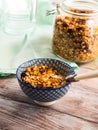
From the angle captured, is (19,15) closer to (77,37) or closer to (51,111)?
(77,37)

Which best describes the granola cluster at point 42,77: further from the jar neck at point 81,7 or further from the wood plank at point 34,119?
the jar neck at point 81,7

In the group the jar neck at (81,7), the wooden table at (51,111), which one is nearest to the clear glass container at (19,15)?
the jar neck at (81,7)

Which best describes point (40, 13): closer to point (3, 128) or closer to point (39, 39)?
point (39, 39)

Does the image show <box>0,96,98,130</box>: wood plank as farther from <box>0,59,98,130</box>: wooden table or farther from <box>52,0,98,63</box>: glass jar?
<box>52,0,98,63</box>: glass jar

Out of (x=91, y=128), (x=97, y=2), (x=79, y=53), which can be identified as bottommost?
(x=91, y=128)

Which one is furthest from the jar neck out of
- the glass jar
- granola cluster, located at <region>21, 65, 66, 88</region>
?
granola cluster, located at <region>21, 65, 66, 88</region>

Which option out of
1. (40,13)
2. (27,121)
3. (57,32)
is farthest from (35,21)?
(27,121)
